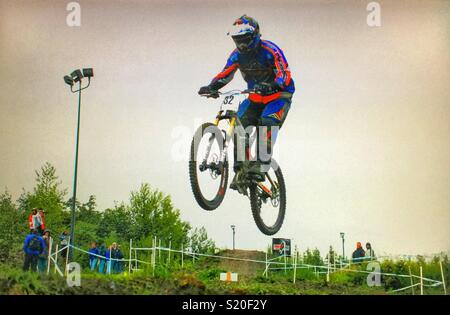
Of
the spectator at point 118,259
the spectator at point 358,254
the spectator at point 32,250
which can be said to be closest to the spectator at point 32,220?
the spectator at point 32,250

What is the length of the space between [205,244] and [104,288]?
1.51 m

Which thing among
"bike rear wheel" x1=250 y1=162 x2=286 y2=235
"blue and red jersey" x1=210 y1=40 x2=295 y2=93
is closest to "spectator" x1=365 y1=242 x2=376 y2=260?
"bike rear wheel" x1=250 y1=162 x2=286 y2=235

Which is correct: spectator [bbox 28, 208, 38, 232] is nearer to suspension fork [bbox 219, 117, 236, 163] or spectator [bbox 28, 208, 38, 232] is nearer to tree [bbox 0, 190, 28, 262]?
tree [bbox 0, 190, 28, 262]

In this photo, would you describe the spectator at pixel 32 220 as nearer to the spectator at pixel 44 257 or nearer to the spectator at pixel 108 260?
the spectator at pixel 44 257

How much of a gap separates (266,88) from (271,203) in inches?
63.2

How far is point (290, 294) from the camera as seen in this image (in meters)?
7.29

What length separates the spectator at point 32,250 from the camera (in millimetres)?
7324

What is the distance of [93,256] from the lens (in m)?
7.62

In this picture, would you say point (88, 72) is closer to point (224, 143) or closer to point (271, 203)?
point (224, 143)

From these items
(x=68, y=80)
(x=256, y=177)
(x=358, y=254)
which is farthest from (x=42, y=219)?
(x=358, y=254)

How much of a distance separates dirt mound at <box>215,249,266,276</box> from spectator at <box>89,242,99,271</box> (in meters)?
1.56

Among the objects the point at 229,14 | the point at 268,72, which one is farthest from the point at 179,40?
the point at 268,72

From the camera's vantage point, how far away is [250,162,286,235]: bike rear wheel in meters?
7.84
